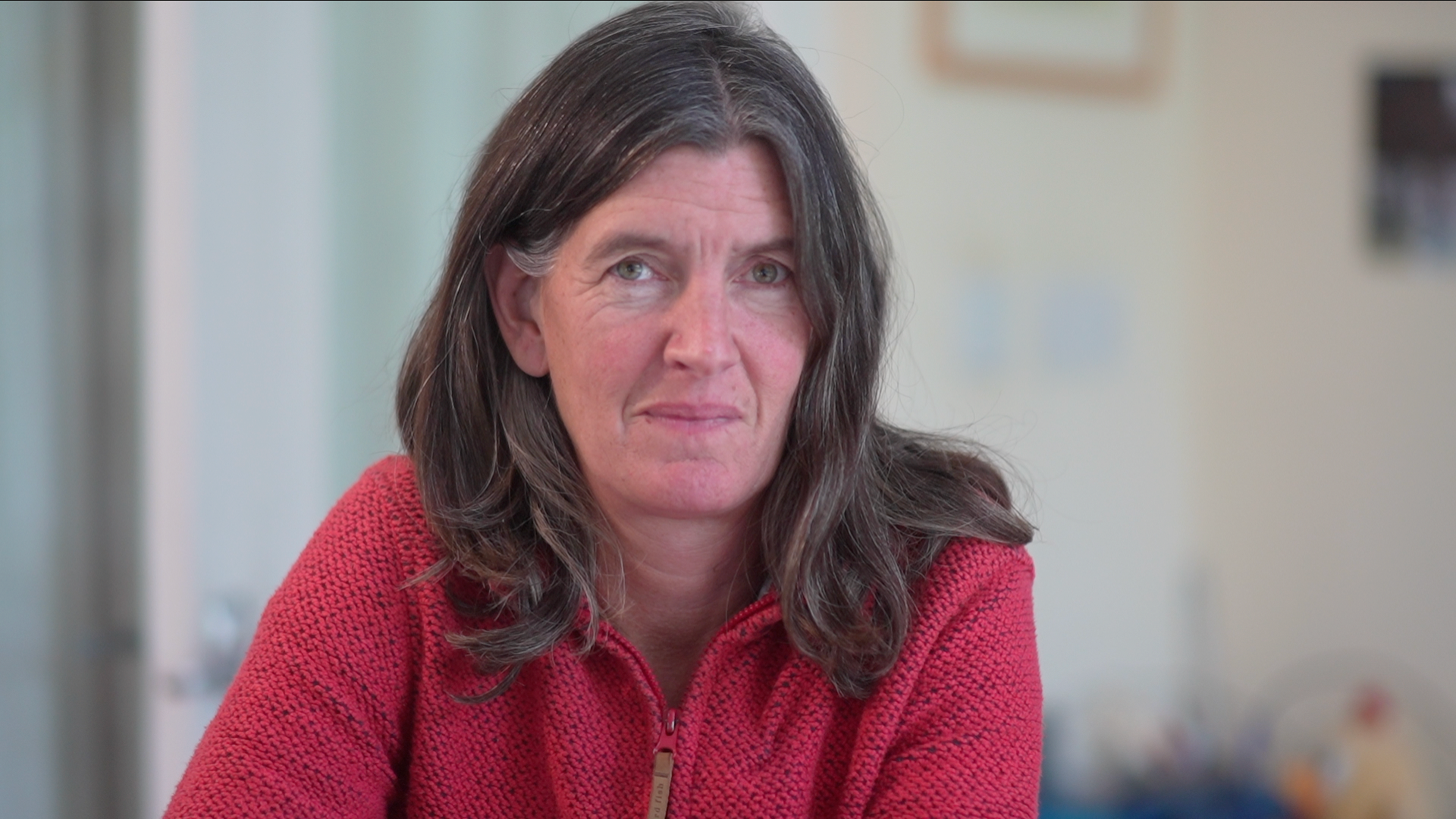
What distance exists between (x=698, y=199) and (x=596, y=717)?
424 mm

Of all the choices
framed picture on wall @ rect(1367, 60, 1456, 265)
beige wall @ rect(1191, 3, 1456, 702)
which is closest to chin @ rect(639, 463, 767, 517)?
beige wall @ rect(1191, 3, 1456, 702)

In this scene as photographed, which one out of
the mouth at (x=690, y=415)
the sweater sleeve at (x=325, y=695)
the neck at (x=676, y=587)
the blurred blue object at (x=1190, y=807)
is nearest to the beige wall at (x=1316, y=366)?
the blurred blue object at (x=1190, y=807)

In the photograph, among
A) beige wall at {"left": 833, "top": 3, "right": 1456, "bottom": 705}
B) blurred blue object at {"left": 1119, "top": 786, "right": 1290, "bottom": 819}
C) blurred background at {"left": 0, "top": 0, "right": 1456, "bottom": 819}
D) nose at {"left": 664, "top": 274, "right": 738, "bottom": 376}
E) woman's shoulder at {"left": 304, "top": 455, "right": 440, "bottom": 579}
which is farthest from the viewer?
beige wall at {"left": 833, "top": 3, "right": 1456, "bottom": 705}

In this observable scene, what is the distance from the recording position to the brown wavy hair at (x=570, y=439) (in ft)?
2.98


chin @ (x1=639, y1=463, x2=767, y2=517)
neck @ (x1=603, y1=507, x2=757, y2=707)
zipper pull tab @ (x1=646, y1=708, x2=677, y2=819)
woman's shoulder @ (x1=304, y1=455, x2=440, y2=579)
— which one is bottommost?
zipper pull tab @ (x1=646, y1=708, x2=677, y2=819)

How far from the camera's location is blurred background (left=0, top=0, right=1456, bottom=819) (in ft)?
5.05

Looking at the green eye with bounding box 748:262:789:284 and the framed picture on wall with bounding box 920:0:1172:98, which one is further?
the framed picture on wall with bounding box 920:0:1172:98

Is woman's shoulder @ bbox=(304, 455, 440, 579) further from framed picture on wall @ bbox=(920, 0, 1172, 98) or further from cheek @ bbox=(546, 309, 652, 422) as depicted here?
framed picture on wall @ bbox=(920, 0, 1172, 98)

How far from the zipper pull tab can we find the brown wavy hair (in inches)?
3.9

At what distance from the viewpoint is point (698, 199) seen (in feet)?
2.93

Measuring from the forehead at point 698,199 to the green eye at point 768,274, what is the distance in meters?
0.03

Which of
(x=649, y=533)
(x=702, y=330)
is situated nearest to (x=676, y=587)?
(x=649, y=533)

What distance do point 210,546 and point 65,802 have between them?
1.35ft

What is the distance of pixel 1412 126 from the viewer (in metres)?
2.27
